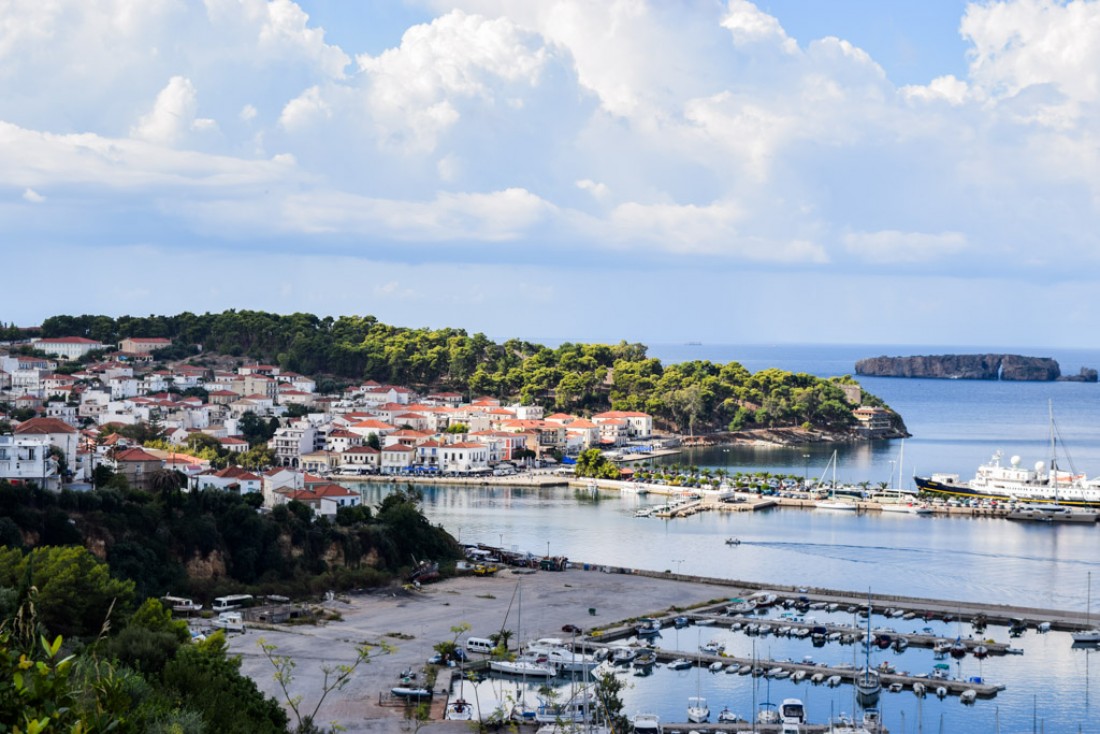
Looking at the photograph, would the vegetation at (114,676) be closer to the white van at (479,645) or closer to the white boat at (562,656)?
the white van at (479,645)

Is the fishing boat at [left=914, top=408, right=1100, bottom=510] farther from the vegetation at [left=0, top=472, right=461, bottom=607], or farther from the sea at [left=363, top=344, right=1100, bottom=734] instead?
the vegetation at [left=0, top=472, right=461, bottom=607]

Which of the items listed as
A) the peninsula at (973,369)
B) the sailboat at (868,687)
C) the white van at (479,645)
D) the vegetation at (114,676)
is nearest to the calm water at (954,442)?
the peninsula at (973,369)

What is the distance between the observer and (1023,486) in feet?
148

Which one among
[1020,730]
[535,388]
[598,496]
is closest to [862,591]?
[1020,730]

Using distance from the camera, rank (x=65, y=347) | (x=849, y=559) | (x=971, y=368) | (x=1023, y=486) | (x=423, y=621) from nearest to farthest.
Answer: (x=423, y=621), (x=849, y=559), (x=1023, y=486), (x=65, y=347), (x=971, y=368)

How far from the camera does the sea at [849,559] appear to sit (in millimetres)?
19297

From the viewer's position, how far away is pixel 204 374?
212 ft

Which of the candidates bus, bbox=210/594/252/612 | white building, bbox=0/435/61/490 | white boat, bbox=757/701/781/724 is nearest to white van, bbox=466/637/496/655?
white boat, bbox=757/701/781/724

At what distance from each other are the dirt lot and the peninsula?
137 metres

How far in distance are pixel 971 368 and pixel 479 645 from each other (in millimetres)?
147550

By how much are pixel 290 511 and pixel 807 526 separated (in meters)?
16.9

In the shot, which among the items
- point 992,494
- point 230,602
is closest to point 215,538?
point 230,602

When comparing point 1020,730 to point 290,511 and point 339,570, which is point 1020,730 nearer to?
point 339,570

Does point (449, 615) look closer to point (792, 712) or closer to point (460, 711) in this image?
point (460, 711)
